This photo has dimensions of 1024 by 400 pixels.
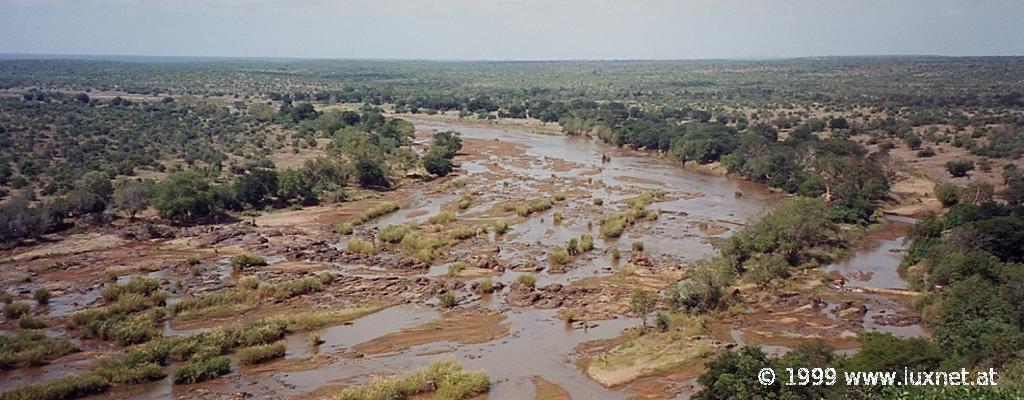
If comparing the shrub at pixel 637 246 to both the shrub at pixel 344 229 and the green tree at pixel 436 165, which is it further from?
the green tree at pixel 436 165

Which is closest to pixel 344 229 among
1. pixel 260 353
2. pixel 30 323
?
pixel 30 323

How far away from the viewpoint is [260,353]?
22953mm

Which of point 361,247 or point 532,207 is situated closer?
point 361,247

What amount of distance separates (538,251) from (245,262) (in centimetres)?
1409

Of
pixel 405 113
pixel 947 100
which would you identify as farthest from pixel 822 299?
pixel 405 113

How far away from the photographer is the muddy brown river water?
22031 mm

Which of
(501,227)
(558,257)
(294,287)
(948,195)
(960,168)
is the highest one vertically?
(960,168)

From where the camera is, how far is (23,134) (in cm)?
6159

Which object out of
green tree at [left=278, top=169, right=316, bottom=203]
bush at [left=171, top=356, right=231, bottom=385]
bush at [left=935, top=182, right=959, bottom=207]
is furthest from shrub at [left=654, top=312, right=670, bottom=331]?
green tree at [left=278, top=169, right=316, bottom=203]

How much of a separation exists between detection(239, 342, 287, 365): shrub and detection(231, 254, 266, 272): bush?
1020 centimetres

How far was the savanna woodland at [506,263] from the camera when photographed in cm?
2153

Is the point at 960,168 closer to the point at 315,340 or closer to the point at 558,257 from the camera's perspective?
the point at 558,257

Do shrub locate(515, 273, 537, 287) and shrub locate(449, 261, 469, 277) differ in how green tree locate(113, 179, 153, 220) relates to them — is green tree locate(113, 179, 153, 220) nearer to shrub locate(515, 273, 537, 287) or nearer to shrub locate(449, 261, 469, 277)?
shrub locate(449, 261, 469, 277)

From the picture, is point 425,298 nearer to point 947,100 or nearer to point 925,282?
point 925,282
